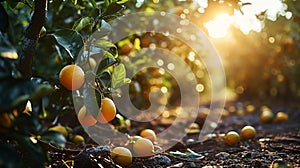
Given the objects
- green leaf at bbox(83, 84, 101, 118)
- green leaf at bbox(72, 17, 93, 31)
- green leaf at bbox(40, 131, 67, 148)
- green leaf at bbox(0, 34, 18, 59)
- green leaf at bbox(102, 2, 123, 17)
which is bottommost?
green leaf at bbox(40, 131, 67, 148)

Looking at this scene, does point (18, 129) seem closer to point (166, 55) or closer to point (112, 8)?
point (112, 8)

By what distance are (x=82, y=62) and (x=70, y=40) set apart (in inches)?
4.8

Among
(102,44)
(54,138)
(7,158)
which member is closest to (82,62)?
(102,44)

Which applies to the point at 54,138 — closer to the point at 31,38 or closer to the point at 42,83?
the point at 31,38

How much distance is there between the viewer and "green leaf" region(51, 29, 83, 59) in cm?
132

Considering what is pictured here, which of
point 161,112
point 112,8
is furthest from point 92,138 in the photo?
point 161,112

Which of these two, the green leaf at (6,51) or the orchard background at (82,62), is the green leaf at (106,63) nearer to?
the orchard background at (82,62)

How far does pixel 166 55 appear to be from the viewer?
2947 millimetres

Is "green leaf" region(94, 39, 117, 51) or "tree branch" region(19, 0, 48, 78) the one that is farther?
"green leaf" region(94, 39, 117, 51)

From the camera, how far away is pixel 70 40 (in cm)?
134

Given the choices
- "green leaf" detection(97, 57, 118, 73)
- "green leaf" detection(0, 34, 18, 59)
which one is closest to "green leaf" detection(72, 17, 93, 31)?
"green leaf" detection(97, 57, 118, 73)

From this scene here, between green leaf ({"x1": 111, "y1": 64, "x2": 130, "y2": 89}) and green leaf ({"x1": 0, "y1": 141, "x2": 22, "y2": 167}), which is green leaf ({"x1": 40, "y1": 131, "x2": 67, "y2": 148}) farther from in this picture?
green leaf ({"x1": 111, "y1": 64, "x2": 130, "y2": 89})

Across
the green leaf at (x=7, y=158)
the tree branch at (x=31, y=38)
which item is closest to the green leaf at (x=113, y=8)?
the tree branch at (x=31, y=38)

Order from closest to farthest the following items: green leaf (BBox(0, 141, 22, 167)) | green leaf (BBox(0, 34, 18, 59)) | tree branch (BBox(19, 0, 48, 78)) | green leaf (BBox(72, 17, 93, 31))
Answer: green leaf (BBox(0, 141, 22, 167)), green leaf (BBox(0, 34, 18, 59)), tree branch (BBox(19, 0, 48, 78)), green leaf (BBox(72, 17, 93, 31))
